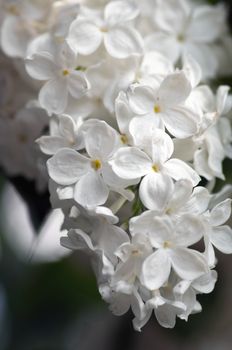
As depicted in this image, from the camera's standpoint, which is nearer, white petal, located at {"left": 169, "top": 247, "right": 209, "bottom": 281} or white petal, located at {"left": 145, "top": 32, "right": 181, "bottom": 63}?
white petal, located at {"left": 169, "top": 247, "right": 209, "bottom": 281}

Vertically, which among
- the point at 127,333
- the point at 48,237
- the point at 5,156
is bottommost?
the point at 127,333

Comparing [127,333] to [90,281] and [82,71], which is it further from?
[82,71]

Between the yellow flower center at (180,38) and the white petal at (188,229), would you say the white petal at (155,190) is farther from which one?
the yellow flower center at (180,38)

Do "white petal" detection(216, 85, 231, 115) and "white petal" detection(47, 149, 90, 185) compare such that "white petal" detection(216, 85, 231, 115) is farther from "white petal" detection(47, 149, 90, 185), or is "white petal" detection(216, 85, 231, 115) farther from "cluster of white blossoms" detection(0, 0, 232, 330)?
"white petal" detection(47, 149, 90, 185)

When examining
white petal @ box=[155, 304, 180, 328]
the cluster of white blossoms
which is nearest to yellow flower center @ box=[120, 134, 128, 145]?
the cluster of white blossoms

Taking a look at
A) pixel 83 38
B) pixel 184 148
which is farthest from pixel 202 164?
pixel 83 38

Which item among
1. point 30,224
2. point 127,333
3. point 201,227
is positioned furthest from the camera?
point 127,333

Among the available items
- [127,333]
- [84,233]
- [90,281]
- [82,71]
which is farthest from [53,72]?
[127,333]
